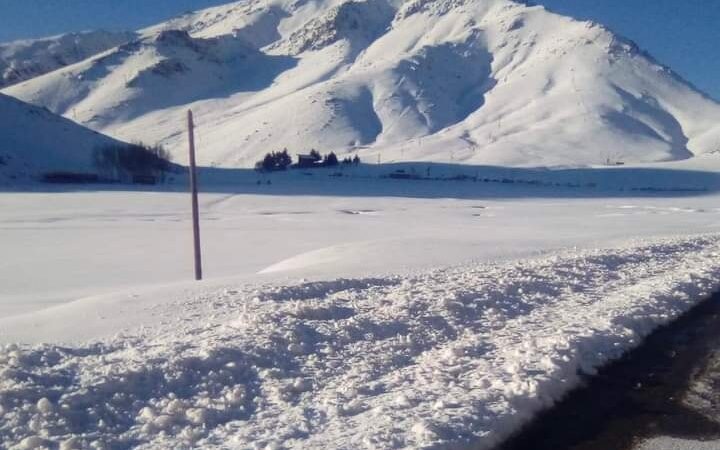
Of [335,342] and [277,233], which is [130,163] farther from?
[335,342]

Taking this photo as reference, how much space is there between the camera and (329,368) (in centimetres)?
755

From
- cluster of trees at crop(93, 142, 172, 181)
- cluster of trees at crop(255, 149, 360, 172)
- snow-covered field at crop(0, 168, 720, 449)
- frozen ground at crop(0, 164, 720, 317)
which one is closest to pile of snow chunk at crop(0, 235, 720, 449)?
snow-covered field at crop(0, 168, 720, 449)

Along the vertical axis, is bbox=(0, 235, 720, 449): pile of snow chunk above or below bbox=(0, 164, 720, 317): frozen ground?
above

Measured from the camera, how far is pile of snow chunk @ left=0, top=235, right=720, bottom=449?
19.4 feet

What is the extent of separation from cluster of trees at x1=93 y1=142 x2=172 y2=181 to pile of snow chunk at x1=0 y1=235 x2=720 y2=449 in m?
92.8

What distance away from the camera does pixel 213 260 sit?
22562 mm

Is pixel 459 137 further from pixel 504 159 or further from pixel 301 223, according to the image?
pixel 301 223

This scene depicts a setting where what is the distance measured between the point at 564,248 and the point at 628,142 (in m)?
186

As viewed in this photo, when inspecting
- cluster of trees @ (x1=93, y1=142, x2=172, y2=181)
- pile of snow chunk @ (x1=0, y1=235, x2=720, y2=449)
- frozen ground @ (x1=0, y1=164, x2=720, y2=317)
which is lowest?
frozen ground @ (x1=0, y1=164, x2=720, y2=317)

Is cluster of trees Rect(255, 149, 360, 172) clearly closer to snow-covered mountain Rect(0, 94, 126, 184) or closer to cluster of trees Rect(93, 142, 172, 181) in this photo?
cluster of trees Rect(93, 142, 172, 181)

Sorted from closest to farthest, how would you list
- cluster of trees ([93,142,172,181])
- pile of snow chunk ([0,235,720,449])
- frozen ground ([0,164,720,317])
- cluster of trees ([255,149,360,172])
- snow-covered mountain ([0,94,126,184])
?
pile of snow chunk ([0,235,720,449])
frozen ground ([0,164,720,317])
cluster of trees ([93,142,172,181])
snow-covered mountain ([0,94,126,184])
cluster of trees ([255,149,360,172])

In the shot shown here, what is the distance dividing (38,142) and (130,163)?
2797cm

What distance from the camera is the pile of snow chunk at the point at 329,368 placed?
5914mm

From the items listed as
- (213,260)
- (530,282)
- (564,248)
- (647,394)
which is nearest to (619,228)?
(564,248)
